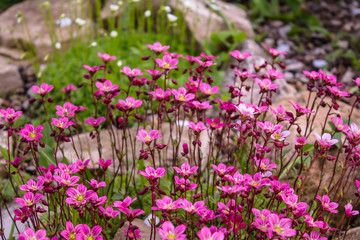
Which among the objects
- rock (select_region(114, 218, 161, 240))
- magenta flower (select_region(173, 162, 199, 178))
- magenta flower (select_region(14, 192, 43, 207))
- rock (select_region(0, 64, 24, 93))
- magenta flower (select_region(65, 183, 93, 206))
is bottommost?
rock (select_region(0, 64, 24, 93))

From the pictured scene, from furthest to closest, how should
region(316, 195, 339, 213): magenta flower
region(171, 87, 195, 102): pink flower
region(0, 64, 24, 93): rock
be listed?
1. region(0, 64, 24, 93): rock
2. region(171, 87, 195, 102): pink flower
3. region(316, 195, 339, 213): magenta flower

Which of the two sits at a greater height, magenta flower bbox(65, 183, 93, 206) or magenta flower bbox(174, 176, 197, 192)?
magenta flower bbox(174, 176, 197, 192)

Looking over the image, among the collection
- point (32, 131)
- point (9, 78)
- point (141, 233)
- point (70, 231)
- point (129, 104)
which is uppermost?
point (129, 104)

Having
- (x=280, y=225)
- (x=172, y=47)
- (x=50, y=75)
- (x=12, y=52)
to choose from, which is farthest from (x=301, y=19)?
(x=280, y=225)

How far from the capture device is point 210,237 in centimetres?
171

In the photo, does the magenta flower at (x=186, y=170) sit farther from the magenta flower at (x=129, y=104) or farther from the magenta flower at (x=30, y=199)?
the magenta flower at (x=30, y=199)

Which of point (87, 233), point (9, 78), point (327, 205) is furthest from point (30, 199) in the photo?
point (9, 78)

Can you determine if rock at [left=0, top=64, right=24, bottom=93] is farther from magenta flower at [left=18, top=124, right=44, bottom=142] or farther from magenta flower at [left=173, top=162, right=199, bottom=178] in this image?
magenta flower at [left=173, top=162, right=199, bottom=178]

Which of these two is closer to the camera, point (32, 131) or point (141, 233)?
point (32, 131)

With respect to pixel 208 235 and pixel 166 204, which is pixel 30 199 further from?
pixel 208 235

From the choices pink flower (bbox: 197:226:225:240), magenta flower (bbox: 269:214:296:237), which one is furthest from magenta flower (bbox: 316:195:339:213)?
pink flower (bbox: 197:226:225:240)

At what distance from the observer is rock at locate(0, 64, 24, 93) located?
15.6 ft

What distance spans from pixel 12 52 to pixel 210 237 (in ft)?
15.1

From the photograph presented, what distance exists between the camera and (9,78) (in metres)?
4.79
